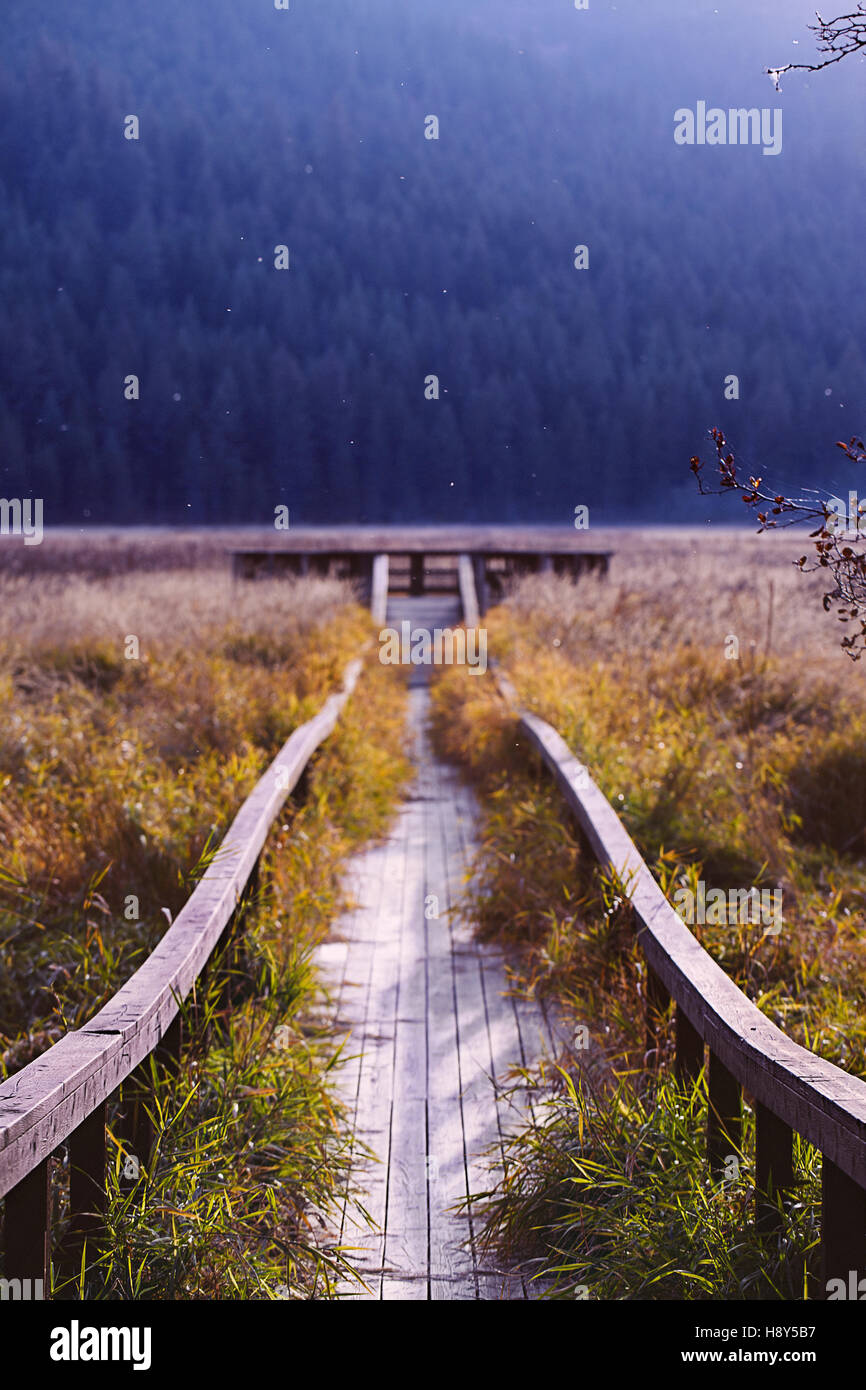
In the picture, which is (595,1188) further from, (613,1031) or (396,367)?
(396,367)

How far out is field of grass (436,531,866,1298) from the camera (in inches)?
99.5

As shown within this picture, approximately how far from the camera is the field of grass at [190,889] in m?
2.58

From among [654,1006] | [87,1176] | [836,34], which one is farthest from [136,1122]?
[836,34]

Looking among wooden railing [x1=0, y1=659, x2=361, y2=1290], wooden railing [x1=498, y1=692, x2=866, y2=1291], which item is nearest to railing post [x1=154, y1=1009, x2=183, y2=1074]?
wooden railing [x1=0, y1=659, x2=361, y2=1290]

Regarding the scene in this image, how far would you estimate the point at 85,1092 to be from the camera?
211 centimetres

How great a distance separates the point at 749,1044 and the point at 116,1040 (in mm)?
1287

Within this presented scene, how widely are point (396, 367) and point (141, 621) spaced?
5.66 m

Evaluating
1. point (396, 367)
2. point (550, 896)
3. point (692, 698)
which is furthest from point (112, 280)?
point (550, 896)

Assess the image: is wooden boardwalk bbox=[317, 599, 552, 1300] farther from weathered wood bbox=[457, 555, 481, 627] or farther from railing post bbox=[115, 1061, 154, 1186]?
weathered wood bbox=[457, 555, 481, 627]

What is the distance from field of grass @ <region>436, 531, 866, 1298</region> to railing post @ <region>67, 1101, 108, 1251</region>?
1.02m

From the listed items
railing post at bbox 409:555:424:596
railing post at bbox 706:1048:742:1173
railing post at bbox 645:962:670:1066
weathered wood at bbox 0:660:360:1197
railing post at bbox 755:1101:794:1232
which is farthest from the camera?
railing post at bbox 409:555:424:596

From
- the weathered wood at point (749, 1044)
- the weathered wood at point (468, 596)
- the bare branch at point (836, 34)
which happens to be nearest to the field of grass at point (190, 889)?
the weathered wood at point (749, 1044)

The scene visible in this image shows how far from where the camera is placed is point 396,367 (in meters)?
6.51

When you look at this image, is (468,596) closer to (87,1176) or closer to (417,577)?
(417,577)
